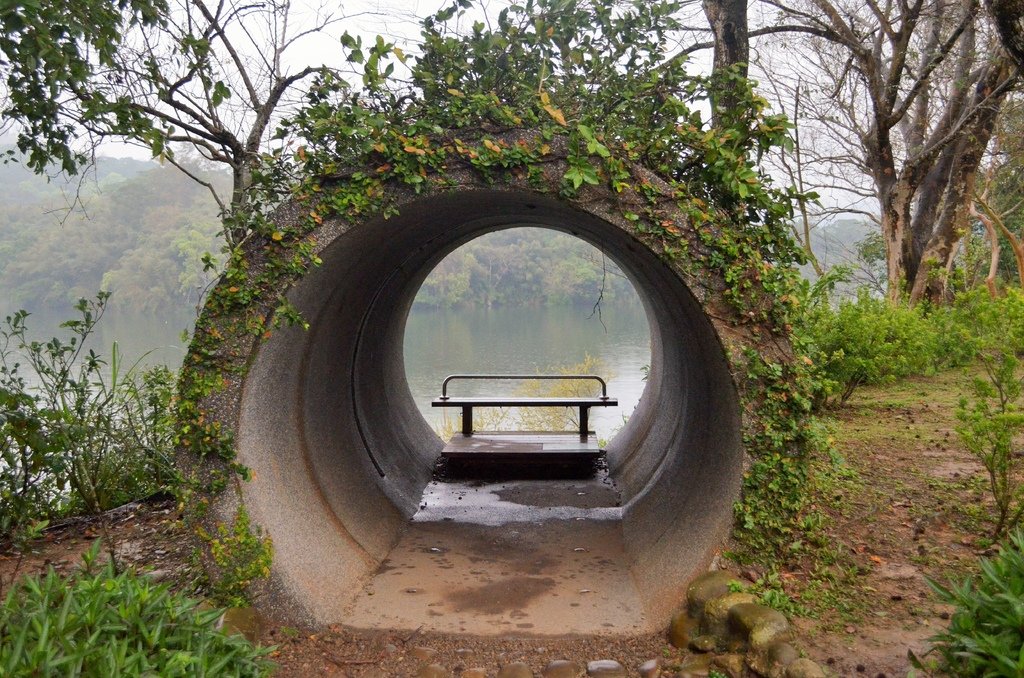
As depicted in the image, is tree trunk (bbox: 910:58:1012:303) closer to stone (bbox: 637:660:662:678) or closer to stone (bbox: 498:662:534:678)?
stone (bbox: 637:660:662:678)

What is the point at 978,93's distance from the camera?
11.6 meters

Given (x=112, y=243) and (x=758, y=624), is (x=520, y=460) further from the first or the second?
(x=112, y=243)

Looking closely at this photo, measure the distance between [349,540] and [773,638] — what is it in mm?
2940

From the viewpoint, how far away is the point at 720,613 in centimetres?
399

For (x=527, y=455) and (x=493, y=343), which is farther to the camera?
(x=493, y=343)

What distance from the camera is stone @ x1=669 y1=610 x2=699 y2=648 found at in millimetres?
4141

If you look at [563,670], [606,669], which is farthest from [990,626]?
[563,670]

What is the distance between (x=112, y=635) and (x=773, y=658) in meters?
2.84

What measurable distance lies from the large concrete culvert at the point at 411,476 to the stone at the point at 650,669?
43 centimetres

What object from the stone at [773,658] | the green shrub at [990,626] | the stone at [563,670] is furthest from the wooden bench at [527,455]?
the green shrub at [990,626]

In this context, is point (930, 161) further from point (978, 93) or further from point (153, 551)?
point (153, 551)

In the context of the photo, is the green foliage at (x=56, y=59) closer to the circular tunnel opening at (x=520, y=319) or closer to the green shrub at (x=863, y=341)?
the green shrub at (x=863, y=341)

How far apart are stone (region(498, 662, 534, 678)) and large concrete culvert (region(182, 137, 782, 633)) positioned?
1.46ft

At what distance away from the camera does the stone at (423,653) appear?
429 cm
